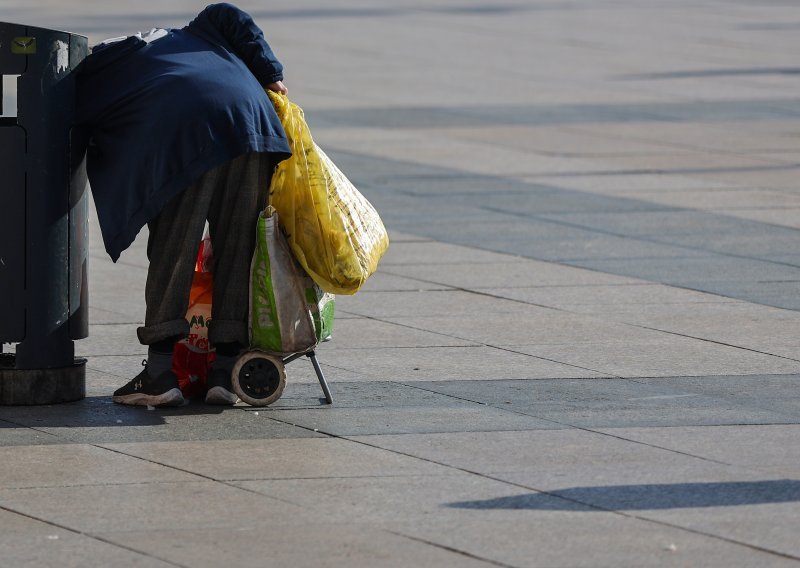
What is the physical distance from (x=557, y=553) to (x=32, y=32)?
9.09 ft

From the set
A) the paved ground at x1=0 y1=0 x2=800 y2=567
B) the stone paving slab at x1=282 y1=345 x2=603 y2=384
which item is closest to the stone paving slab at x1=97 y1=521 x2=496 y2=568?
the paved ground at x1=0 y1=0 x2=800 y2=567

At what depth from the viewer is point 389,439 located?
553 centimetres

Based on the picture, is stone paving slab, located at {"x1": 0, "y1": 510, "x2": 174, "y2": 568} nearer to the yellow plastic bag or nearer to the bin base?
the bin base

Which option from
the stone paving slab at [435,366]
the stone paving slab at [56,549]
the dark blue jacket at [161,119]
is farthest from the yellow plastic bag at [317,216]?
the stone paving slab at [56,549]

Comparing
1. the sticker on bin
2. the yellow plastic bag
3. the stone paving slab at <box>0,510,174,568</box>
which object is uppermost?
the sticker on bin

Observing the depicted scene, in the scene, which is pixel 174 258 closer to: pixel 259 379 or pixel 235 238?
pixel 235 238

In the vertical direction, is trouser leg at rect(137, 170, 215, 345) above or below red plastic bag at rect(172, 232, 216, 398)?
above

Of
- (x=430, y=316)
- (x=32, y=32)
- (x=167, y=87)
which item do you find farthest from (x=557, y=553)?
(x=430, y=316)

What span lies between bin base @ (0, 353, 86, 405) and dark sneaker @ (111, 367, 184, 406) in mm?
209

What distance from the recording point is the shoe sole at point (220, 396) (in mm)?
5973

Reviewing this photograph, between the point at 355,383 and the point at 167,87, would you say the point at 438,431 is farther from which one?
the point at 167,87

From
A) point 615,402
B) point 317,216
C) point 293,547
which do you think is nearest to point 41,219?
point 317,216

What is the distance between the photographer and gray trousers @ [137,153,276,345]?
19.2 ft

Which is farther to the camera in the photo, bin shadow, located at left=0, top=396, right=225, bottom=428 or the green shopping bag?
the green shopping bag
